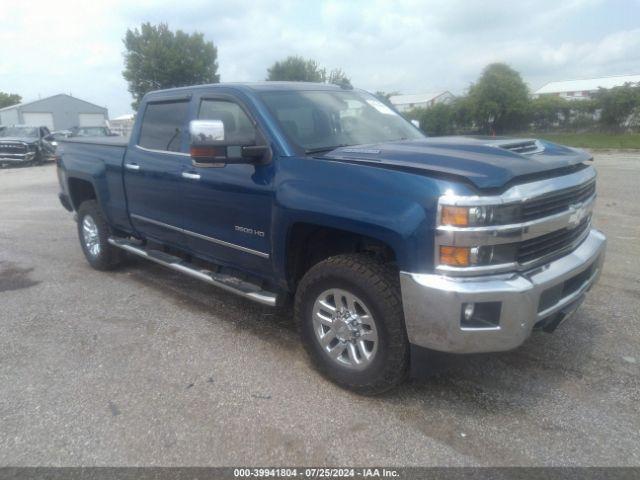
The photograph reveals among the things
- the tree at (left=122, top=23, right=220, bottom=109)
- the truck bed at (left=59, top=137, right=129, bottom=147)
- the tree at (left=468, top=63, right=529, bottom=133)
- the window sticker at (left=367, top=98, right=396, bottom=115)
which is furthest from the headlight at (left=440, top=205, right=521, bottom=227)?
the tree at (left=122, top=23, right=220, bottom=109)

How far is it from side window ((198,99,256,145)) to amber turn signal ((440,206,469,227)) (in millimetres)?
1488

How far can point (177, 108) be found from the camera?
176 inches

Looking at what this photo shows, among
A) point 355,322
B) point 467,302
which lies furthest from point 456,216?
point 355,322

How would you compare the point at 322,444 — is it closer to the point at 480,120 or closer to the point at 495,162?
the point at 495,162

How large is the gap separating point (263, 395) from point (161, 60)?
42901mm

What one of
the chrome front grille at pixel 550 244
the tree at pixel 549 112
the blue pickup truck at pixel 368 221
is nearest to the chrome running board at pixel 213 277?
the blue pickup truck at pixel 368 221

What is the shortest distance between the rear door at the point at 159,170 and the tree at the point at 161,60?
38697 mm

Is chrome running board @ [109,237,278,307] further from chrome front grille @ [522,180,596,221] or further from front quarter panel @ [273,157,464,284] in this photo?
chrome front grille @ [522,180,596,221]

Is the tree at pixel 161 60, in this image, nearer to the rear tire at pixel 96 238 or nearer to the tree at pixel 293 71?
the tree at pixel 293 71

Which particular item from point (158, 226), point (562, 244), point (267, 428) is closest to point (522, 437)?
point (562, 244)

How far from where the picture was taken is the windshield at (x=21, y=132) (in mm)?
22422

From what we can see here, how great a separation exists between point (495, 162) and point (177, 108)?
2882 millimetres

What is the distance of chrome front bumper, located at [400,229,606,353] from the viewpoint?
256 centimetres

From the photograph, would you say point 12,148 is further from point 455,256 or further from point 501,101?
point 501,101
